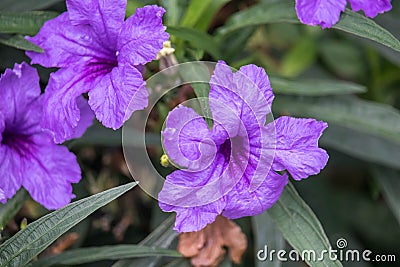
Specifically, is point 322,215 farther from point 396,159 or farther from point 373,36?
point 373,36

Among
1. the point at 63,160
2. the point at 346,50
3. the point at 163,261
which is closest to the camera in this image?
the point at 63,160

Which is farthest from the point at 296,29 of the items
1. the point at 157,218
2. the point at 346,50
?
the point at 157,218

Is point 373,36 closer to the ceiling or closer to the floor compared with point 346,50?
closer to the ceiling

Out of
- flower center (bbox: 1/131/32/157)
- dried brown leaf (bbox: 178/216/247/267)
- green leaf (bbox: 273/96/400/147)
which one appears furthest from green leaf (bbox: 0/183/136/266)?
green leaf (bbox: 273/96/400/147)

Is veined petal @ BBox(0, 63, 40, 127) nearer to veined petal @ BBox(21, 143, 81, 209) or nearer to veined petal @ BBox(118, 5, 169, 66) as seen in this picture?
veined petal @ BBox(21, 143, 81, 209)

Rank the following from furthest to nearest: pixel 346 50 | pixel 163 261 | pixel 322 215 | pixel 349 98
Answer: pixel 346 50
pixel 322 215
pixel 349 98
pixel 163 261

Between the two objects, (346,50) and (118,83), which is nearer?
(118,83)
